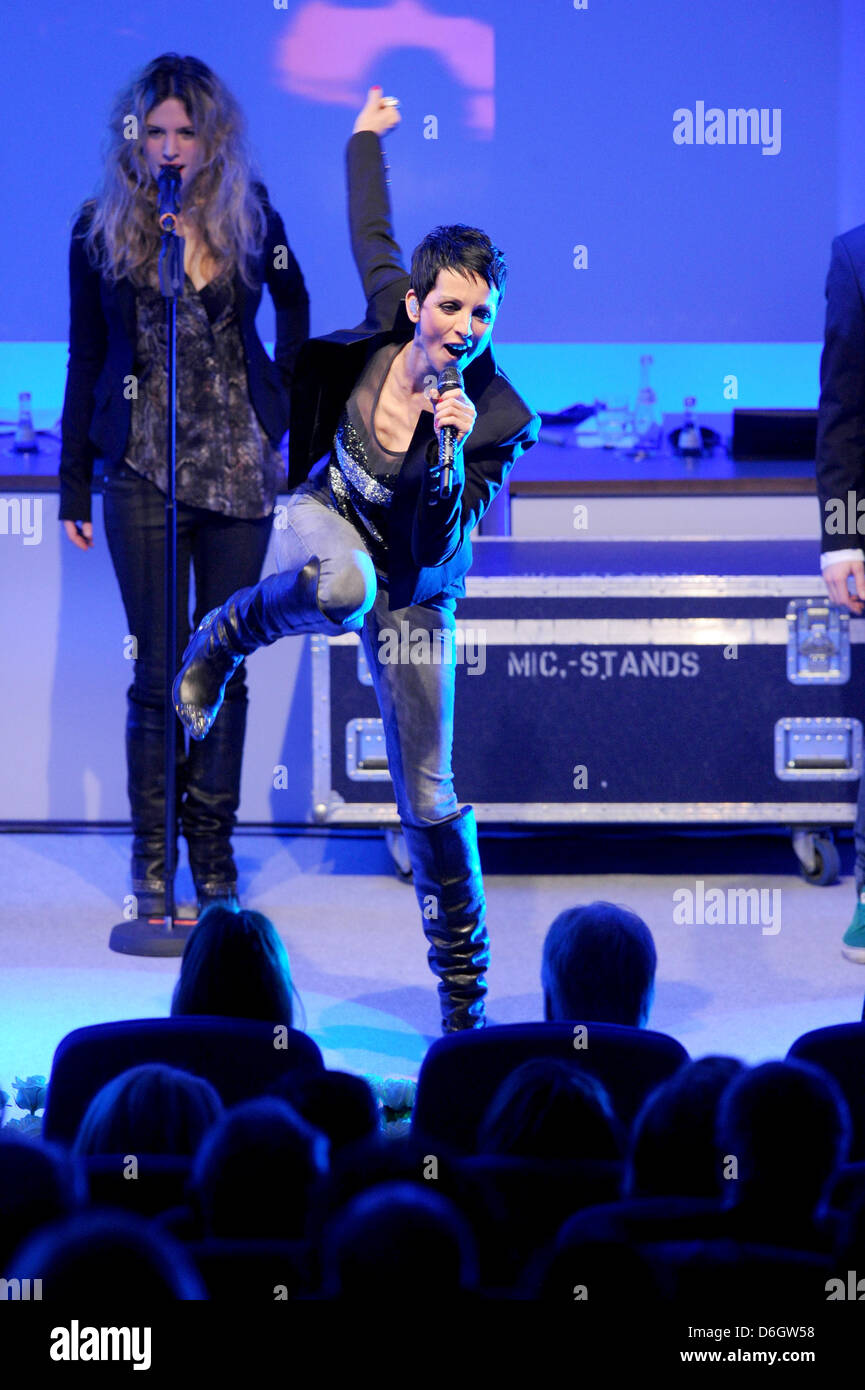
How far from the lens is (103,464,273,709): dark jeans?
375cm

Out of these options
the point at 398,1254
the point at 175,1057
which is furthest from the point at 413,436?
the point at 398,1254

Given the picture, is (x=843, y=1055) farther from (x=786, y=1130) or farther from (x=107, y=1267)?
(x=107, y=1267)

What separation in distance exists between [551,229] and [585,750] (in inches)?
96.2

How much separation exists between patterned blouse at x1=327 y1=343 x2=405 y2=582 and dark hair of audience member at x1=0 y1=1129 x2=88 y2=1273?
1.49 metres

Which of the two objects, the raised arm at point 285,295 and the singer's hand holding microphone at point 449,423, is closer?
the singer's hand holding microphone at point 449,423

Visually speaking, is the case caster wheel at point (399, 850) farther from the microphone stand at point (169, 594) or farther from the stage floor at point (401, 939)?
the microphone stand at point (169, 594)

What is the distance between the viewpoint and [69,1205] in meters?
1.46

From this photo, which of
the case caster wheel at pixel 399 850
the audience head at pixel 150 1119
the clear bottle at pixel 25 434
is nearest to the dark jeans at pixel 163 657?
the case caster wheel at pixel 399 850

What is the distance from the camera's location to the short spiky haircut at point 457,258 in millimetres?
2535

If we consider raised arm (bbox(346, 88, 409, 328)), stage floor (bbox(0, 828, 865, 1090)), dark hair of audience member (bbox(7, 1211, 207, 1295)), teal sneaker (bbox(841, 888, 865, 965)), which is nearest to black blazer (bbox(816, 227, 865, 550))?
teal sneaker (bbox(841, 888, 865, 965))

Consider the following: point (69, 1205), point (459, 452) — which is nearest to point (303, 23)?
point (459, 452)

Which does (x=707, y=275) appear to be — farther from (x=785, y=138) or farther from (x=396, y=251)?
(x=396, y=251)

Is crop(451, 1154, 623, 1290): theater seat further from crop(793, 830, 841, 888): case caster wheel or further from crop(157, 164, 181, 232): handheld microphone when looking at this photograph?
crop(793, 830, 841, 888): case caster wheel

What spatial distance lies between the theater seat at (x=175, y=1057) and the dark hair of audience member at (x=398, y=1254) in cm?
53
